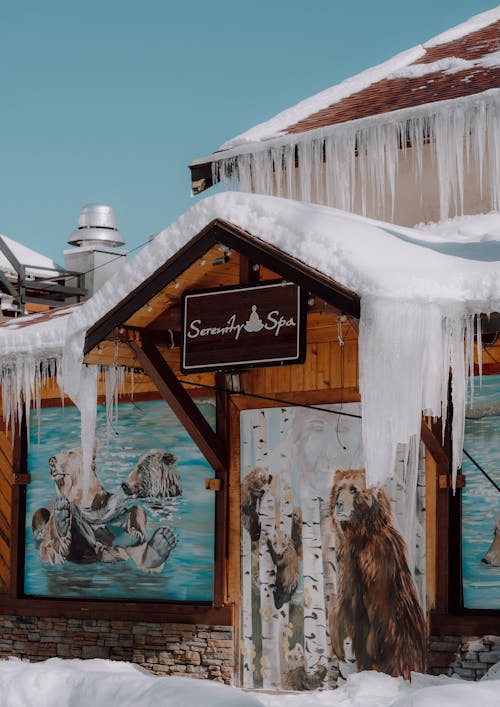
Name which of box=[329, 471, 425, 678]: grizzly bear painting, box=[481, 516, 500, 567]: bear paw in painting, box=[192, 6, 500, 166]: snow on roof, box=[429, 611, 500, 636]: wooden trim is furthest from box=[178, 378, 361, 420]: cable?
box=[192, 6, 500, 166]: snow on roof

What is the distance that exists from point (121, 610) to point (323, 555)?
8.34 ft

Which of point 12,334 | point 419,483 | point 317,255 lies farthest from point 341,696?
point 12,334

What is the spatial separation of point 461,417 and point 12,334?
5367mm

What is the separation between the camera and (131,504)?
43.5ft

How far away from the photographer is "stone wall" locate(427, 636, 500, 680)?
34.2 ft

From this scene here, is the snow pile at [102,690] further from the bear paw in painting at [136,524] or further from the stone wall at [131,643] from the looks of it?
the bear paw in painting at [136,524]

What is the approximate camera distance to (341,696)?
10453mm

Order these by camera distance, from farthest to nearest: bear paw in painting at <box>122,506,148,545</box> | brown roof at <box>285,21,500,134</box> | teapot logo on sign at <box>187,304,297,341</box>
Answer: brown roof at <box>285,21,500,134</box> → bear paw in painting at <box>122,506,148,545</box> → teapot logo on sign at <box>187,304,297,341</box>

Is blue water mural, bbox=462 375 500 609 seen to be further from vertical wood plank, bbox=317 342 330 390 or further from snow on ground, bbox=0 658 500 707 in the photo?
snow on ground, bbox=0 658 500 707

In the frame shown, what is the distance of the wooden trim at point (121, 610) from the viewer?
40.5 ft

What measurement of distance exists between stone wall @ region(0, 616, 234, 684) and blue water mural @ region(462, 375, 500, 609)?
8.85 ft

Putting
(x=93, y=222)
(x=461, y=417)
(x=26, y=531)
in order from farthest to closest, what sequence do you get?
(x=93, y=222) → (x=26, y=531) → (x=461, y=417)

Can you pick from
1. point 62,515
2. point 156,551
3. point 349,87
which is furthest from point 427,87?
point 62,515

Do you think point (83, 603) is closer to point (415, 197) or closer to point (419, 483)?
point (419, 483)
